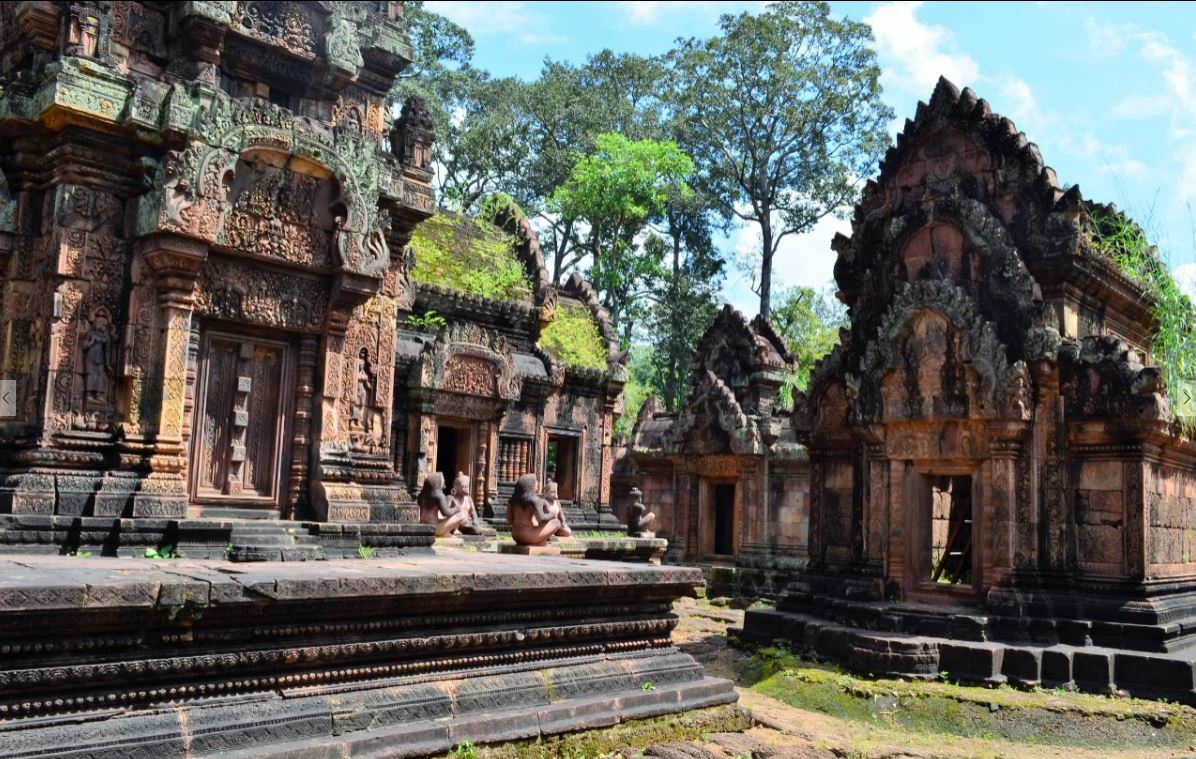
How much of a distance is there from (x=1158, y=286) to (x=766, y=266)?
78.9ft

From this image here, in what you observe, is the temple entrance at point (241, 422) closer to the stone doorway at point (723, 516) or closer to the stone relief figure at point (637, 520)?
the stone relief figure at point (637, 520)

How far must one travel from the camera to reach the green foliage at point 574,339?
20547mm

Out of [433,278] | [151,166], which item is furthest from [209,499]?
[433,278]

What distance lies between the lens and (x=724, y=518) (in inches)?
810

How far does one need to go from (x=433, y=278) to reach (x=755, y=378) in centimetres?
684

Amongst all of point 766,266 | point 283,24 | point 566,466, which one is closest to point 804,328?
point 766,266

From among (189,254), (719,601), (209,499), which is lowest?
(719,601)

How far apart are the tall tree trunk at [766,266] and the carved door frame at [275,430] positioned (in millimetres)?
27801

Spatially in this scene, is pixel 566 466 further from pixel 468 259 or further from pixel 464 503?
pixel 464 503

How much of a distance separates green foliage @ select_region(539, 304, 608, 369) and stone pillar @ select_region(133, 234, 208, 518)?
1256cm

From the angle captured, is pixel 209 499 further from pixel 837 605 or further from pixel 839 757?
pixel 837 605

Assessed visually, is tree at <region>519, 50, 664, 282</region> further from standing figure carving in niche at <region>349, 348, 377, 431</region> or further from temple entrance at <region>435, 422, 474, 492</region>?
standing figure carving in niche at <region>349, 348, 377, 431</region>

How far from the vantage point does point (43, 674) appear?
4.26 m

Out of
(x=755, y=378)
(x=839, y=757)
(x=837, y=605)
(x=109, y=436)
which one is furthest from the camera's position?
(x=755, y=378)
